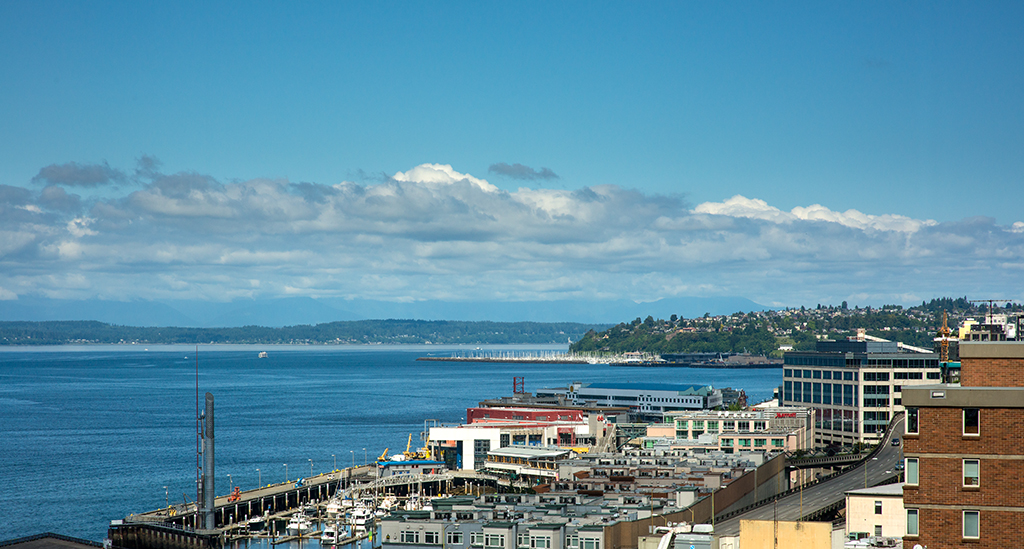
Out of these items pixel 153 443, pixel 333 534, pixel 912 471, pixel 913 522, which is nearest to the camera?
pixel 912 471

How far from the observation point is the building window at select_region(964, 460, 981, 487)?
15.7m

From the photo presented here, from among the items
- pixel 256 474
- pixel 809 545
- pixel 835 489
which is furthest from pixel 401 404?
pixel 809 545

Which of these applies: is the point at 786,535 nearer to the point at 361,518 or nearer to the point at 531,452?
the point at 361,518

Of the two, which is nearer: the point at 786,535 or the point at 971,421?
the point at 971,421

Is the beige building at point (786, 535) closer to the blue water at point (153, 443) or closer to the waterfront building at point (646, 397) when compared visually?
the blue water at point (153, 443)

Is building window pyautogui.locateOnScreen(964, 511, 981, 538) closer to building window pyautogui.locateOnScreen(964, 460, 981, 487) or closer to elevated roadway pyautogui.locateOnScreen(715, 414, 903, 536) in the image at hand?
building window pyautogui.locateOnScreen(964, 460, 981, 487)

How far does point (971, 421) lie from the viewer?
51.6ft

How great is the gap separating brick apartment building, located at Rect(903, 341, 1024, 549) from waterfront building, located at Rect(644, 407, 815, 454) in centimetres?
5905

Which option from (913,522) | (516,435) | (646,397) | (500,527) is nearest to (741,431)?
(516,435)

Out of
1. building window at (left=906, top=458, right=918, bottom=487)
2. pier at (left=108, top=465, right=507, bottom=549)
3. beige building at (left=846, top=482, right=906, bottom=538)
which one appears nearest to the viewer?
building window at (left=906, top=458, right=918, bottom=487)

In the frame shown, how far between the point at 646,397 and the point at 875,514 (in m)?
93.2

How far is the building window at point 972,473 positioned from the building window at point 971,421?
0.48 m

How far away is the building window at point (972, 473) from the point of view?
1570cm

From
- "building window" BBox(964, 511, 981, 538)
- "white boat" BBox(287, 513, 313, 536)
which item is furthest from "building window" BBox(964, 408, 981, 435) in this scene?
"white boat" BBox(287, 513, 313, 536)
